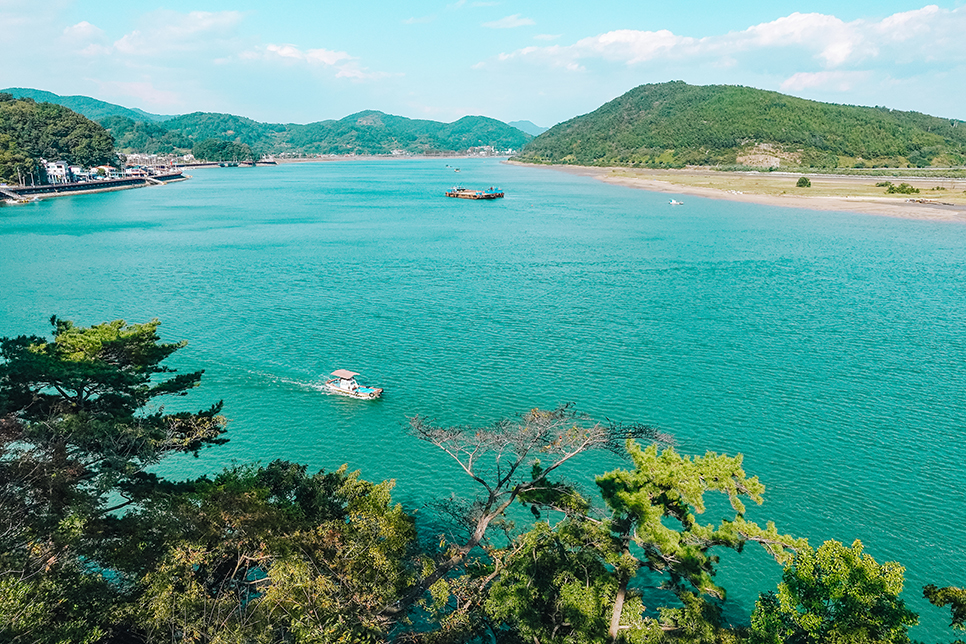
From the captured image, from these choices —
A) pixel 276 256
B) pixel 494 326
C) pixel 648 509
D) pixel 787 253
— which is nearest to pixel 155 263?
pixel 276 256

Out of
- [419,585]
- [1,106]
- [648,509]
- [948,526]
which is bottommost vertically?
[948,526]

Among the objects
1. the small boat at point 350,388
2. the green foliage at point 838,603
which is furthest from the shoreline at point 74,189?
the green foliage at point 838,603

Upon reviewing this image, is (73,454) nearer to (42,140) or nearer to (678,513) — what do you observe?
(678,513)

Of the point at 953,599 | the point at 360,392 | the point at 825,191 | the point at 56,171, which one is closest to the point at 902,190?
the point at 825,191

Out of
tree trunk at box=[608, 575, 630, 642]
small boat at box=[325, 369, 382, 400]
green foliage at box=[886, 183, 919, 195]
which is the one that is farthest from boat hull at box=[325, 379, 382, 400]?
green foliage at box=[886, 183, 919, 195]

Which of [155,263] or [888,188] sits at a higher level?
[888,188]

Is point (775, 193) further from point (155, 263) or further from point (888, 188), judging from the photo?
point (155, 263)

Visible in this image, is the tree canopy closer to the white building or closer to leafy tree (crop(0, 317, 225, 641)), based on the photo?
leafy tree (crop(0, 317, 225, 641))
